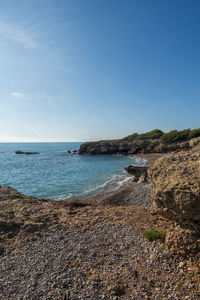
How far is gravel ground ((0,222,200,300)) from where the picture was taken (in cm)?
623

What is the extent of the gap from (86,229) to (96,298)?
4827 millimetres

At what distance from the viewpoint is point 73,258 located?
8125 mm

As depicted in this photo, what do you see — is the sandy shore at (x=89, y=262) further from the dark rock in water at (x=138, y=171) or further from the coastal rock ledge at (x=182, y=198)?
the dark rock in water at (x=138, y=171)

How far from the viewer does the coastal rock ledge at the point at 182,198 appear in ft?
22.6

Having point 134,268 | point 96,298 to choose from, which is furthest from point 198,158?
point 96,298

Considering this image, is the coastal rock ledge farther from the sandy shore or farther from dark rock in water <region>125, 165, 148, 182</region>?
dark rock in water <region>125, 165, 148, 182</region>

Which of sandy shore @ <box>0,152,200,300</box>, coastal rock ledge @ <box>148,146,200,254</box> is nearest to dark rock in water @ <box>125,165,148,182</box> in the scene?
sandy shore @ <box>0,152,200,300</box>

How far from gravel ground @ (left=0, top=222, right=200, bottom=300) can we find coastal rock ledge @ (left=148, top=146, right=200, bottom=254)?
0.88m

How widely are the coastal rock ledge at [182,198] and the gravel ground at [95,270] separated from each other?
0.88 metres

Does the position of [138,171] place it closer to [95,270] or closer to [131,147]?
[95,270]

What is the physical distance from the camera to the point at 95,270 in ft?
24.1

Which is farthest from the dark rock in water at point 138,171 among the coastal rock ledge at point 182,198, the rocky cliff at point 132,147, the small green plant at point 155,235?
the rocky cliff at point 132,147

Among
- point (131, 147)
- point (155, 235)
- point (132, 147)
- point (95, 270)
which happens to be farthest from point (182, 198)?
point (131, 147)

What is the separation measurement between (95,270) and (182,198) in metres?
4.93
